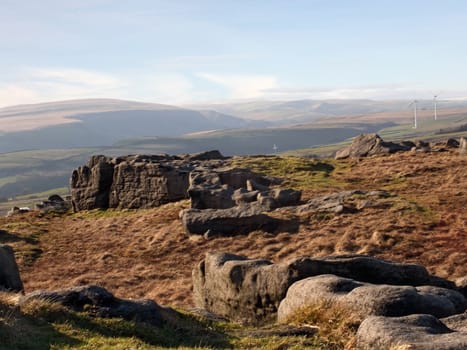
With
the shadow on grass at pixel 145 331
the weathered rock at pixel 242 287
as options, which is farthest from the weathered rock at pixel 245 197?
the shadow on grass at pixel 145 331

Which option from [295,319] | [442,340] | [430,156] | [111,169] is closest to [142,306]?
[295,319]

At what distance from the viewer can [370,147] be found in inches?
3499

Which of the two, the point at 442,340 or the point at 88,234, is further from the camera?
the point at 88,234

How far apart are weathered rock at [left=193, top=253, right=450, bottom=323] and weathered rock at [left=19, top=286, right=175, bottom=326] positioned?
548cm

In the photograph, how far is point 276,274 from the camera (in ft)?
86.2

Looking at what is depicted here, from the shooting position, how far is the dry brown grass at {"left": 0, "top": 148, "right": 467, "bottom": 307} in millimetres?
43031

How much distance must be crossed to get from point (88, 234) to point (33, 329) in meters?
43.7

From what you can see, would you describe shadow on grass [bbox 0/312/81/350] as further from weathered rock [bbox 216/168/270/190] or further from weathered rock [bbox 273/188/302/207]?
weathered rock [bbox 216/168/270/190]

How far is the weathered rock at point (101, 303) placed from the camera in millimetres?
21469

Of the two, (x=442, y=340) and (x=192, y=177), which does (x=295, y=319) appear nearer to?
(x=442, y=340)

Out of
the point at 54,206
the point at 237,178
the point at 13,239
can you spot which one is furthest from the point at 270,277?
the point at 54,206

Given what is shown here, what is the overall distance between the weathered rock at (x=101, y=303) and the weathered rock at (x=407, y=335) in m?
8.35

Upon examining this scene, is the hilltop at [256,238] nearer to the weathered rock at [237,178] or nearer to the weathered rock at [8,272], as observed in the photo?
the weathered rock at [237,178]

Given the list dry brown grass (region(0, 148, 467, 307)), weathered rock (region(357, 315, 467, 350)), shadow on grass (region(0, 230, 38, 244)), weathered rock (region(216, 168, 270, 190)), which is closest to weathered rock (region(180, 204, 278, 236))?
Result: dry brown grass (region(0, 148, 467, 307))
